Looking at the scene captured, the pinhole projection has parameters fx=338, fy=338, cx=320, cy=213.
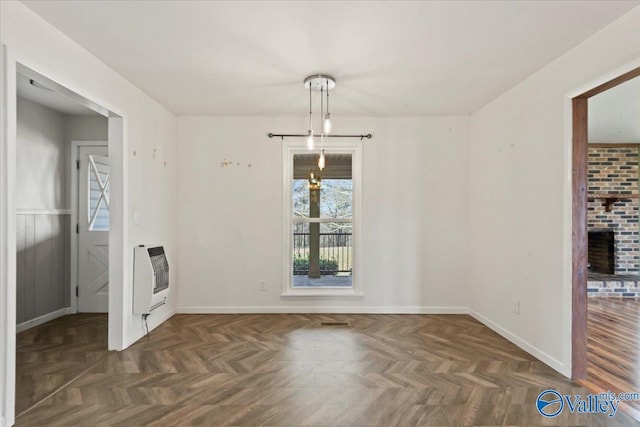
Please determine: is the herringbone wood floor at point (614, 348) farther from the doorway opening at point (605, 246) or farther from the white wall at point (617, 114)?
the white wall at point (617, 114)

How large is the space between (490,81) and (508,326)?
2.37 m

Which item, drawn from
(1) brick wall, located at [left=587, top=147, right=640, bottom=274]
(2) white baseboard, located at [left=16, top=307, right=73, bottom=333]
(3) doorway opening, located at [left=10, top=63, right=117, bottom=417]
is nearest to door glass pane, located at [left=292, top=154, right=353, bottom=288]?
(3) doorway opening, located at [left=10, top=63, right=117, bottom=417]

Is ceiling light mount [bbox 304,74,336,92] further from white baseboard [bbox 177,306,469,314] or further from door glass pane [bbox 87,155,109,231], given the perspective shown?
door glass pane [bbox 87,155,109,231]

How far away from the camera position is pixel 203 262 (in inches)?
167

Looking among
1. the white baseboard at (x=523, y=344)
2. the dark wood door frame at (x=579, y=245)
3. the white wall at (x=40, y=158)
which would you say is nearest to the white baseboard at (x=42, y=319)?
the white wall at (x=40, y=158)

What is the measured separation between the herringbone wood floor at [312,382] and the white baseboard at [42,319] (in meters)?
1.44

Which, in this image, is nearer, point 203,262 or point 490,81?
point 490,81

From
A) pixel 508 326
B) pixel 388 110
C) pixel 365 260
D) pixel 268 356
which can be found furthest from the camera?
pixel 365 260

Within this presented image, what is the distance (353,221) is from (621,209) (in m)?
4.85

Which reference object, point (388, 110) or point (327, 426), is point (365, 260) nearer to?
point (388, 110)

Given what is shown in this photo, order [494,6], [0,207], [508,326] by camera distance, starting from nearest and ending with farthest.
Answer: [0,207] → [494,6] → [508,326]

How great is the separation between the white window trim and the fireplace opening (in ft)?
14.2

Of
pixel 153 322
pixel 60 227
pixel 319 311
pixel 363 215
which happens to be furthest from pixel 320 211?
pixel 60 227

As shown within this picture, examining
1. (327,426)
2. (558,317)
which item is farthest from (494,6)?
(327,426)
